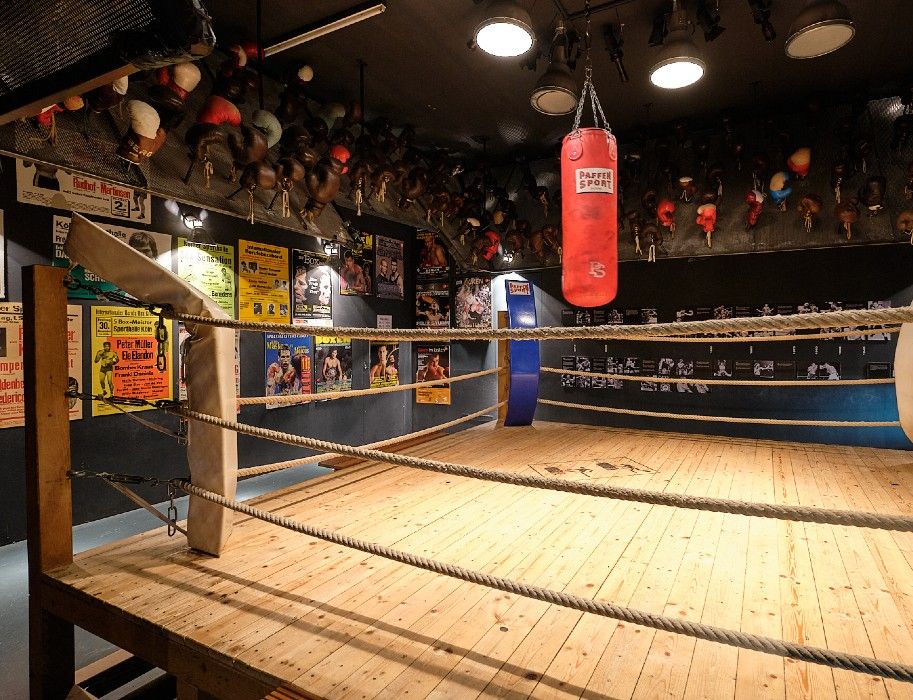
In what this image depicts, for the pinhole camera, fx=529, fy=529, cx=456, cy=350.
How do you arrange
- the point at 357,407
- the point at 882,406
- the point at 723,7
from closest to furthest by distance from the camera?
the point at 723,7, the point at 882,406, the point at 357,407

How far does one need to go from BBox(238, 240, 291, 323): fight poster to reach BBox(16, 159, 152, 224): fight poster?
0.88 m

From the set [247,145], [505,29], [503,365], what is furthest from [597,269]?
[247,145]

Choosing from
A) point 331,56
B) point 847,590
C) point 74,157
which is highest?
point 331,56

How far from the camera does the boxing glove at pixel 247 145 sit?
3746 millimetres

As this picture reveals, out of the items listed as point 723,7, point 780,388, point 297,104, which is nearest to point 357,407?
point 297,104

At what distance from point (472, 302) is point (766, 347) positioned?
10.6 feet

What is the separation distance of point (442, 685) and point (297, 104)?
14.1ft

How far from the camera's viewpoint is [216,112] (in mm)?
3615

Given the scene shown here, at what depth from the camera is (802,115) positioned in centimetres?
498

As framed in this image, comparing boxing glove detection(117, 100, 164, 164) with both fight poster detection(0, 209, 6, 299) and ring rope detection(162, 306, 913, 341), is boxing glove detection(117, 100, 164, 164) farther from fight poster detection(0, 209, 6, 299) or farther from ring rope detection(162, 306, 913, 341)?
ring rope detection(162, 306, 913, 341)

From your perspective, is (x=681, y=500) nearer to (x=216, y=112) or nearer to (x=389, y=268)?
(x=216, y=112)

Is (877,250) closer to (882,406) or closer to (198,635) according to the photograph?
(882,406)

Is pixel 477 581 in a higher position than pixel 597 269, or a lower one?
lower

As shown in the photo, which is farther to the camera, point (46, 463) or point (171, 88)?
point (171, 88)
